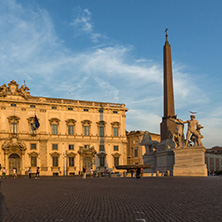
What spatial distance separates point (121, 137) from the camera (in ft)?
192

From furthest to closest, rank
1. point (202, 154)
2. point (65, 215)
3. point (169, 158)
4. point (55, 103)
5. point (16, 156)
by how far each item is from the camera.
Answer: point (55, 103) → point (16, 156) → point (169, 158) → point (202, 154) → point (65, 215)

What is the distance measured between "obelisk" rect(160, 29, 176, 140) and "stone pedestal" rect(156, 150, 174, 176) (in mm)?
1436

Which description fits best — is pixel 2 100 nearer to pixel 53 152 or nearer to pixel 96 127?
pixel 53 152

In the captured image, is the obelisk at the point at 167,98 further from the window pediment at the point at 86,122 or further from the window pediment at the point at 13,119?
the window pediment at the point at 13,119

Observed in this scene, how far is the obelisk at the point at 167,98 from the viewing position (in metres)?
28.5

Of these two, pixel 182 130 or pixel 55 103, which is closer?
pixel 182 130

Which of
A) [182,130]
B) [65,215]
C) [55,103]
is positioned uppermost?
[55,103]

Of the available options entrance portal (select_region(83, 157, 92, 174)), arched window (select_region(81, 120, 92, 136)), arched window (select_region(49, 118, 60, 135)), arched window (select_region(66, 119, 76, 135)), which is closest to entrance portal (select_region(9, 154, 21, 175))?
arched window (select_region(49, 118, 60, 135))

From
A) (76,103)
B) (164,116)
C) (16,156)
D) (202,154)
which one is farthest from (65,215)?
(76,103)

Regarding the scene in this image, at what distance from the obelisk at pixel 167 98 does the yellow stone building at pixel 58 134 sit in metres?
26.9

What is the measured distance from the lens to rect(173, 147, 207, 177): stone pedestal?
25797 millimetres

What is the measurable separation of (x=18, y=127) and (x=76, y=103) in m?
10.3

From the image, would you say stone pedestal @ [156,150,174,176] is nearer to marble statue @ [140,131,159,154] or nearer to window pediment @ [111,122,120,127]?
marble statue @ [140,131,159,154]

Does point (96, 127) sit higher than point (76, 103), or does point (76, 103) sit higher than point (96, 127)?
point (76, 103)
